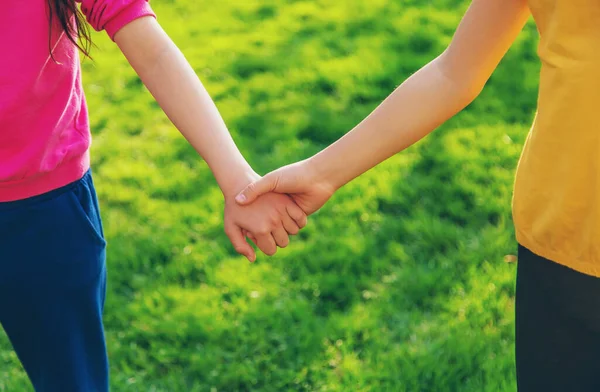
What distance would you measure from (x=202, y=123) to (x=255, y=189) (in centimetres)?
23

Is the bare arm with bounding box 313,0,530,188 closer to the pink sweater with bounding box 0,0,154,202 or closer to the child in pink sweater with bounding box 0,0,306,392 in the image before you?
the child in pink sweater with bounding box 0,0,306,392

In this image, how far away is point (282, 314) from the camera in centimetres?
288

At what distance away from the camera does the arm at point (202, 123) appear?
69.9 inches

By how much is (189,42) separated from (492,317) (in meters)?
2.90

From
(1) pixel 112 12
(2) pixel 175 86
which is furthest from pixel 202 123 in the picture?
(1) pixel 112 12

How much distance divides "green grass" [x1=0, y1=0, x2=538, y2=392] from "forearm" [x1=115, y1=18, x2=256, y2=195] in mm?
1028

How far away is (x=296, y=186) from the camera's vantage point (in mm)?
2023

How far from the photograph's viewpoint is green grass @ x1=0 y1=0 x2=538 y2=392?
8.79ft

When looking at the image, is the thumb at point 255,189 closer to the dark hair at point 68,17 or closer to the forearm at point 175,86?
the forearm at point 175,86

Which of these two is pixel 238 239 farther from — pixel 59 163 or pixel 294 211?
pixel 59 163

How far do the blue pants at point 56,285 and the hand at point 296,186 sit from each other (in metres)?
0.39

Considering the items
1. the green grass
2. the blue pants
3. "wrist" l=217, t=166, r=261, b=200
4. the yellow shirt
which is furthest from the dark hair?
the green grass

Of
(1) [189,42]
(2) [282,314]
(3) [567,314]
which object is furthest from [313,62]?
(3) [567,314]

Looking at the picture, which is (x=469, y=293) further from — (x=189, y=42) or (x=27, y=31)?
(x=189, y=42)
